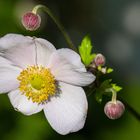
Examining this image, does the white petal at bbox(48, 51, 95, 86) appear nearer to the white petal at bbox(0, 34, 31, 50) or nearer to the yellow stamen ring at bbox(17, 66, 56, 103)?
the yellow stamen ring at bbox(17, 66, 56, 103)

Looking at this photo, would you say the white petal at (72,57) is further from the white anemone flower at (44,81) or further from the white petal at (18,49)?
the white petal at (18,49)

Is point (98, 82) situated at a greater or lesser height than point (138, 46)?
greater

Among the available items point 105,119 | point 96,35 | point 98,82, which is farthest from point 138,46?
point 98,82

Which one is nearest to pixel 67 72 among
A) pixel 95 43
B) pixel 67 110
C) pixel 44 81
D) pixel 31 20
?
pixel 44 81

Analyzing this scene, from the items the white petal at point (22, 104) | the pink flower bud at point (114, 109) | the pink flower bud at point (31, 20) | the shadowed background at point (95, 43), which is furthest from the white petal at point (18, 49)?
the shadowed background at point (95, 43)

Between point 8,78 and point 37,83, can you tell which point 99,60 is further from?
point 8,78

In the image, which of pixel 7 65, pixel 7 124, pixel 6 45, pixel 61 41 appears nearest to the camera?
pixel 6 45

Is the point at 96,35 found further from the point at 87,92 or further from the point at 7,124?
the point at 87,92
